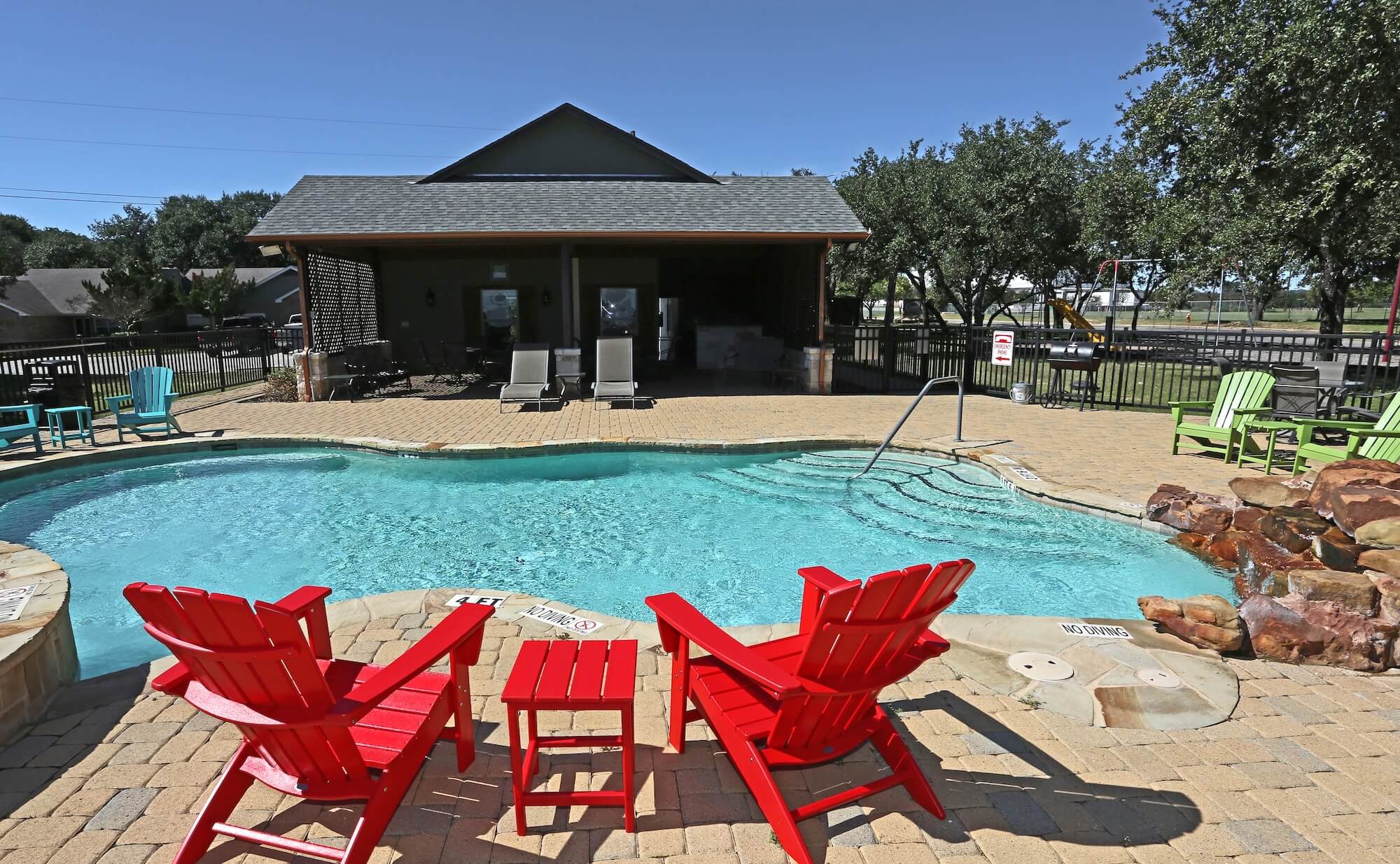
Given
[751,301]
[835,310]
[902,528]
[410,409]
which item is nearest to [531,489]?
[902,528]

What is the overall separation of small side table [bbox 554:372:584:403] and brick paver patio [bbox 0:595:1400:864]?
945 centimetres

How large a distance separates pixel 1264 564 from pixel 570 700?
4.97 meters

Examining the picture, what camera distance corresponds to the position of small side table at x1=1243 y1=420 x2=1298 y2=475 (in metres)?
7.26

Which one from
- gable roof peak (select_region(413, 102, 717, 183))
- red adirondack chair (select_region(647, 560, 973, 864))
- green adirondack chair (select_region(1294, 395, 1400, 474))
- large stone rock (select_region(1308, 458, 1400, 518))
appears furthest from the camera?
gable roof peak (select_region(413, 102, 717, 183))

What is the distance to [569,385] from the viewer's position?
12.9m

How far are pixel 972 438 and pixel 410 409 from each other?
27.7 ft

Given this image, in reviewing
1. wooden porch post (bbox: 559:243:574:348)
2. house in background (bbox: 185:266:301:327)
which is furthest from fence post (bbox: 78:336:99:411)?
house in background (bbox: 185:266:301:327)

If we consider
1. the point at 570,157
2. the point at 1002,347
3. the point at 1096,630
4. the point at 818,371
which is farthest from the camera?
the point at 570,157

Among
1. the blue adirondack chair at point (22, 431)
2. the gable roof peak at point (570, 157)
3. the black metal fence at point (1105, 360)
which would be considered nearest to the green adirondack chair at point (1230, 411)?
the black metal fence at point (1105, 360)

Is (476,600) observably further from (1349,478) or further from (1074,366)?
(1074,366)

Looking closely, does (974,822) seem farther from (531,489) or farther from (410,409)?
(410,409)

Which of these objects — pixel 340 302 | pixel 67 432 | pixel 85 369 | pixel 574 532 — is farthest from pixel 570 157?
pixel 574 532

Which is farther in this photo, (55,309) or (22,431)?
(55,309)

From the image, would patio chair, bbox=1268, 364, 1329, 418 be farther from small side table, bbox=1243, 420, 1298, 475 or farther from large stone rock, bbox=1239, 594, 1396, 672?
large stone rock, bbox=1239, 594, 1396, 672
